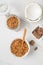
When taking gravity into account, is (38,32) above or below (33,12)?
below

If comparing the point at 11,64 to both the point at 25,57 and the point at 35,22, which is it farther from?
the point at 35,22

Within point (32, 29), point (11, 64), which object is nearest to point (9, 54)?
point (11, 64)

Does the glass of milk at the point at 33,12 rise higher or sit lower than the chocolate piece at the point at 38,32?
higher

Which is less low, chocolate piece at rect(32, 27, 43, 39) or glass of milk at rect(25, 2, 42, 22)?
glass of milk at rect(25, 2, 42, 22)

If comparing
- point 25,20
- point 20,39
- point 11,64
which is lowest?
point 11,64
